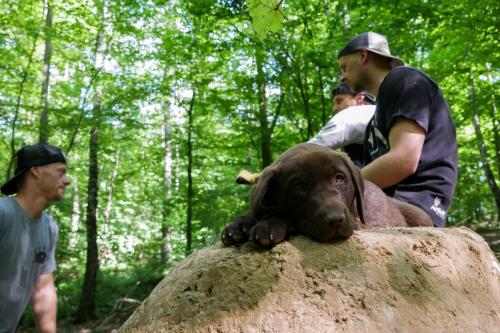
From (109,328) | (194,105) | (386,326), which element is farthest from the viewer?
(194,105)

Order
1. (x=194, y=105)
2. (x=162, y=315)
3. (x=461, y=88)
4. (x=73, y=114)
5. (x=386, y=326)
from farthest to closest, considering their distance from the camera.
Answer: (x=461, y=88) < (x=194, y=105) < (x=73, y=114) < (x=162, y=315) < (x=386, y=326)

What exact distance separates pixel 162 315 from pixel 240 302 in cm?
39

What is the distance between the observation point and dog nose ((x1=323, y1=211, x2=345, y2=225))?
2.23m

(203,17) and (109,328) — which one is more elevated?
(203,17)

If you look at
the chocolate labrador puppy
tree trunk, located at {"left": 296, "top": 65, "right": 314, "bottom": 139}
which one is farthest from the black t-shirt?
tree trunk, located at {"left": 296, "top": 65, "right": 314, "bottom": 139}

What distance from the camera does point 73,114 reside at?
13.1 meters

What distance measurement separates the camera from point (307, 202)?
2.49 metres

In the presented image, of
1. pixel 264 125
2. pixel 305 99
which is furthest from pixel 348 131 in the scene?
pixel 264 125

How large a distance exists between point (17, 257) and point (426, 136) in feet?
13.9

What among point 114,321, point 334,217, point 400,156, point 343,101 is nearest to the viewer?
point 334,217

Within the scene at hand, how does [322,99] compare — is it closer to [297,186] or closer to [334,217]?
[297,186]

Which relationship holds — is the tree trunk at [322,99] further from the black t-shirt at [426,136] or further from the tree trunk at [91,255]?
the black t-shirt at [426,136]

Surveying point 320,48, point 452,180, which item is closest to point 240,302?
point 452,180

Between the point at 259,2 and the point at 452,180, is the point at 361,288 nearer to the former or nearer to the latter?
the point at 259,2
